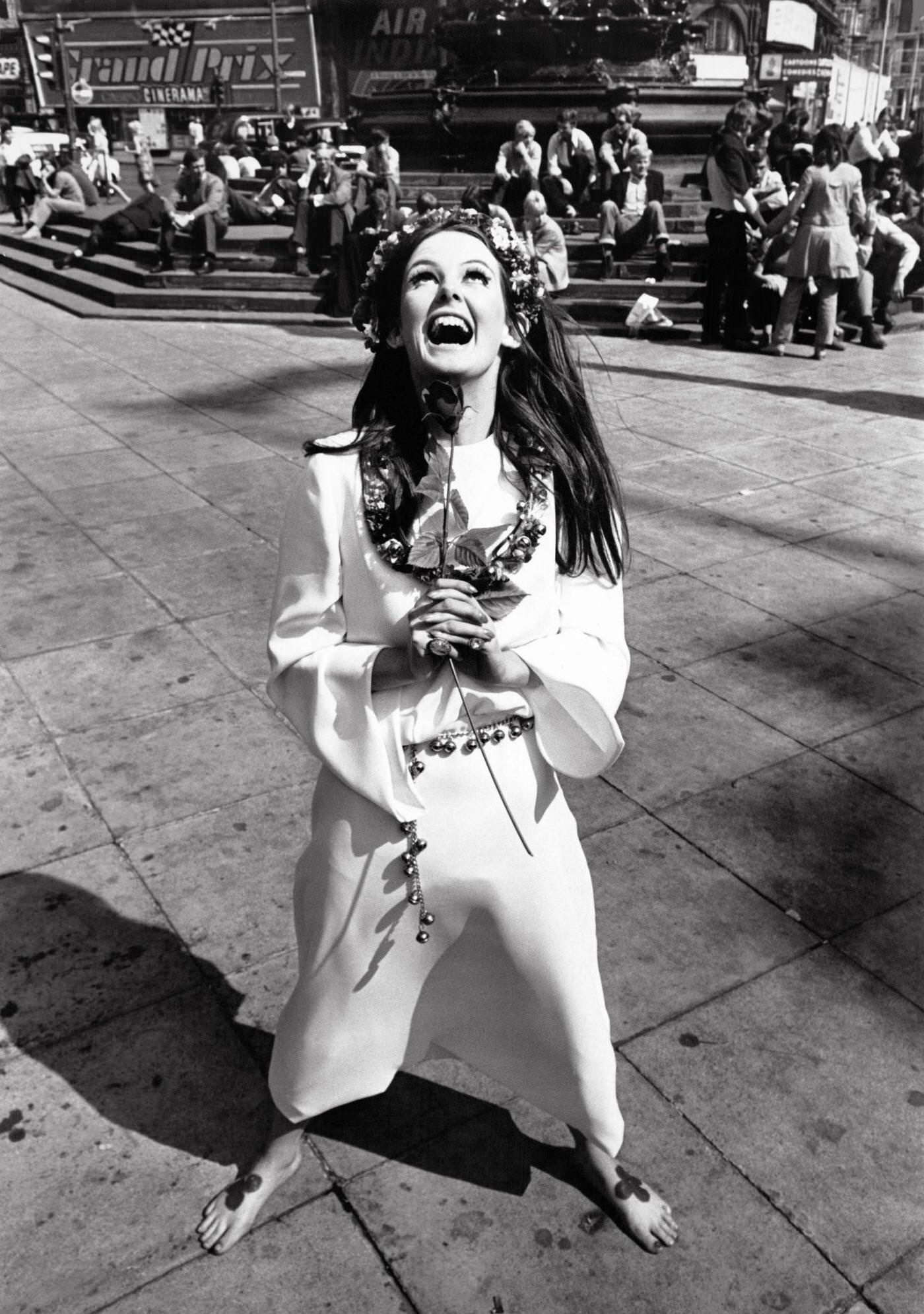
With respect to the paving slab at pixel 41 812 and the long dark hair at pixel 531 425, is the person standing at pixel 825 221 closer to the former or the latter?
the paving slab at pixel 41 812

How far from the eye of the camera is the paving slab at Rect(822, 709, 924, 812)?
167 inches

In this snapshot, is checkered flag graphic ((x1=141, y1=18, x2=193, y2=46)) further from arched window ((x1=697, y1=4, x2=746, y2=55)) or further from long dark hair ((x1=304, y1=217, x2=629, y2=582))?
long dark hair ((x1=304, y1=217, x2=629, y2=582))

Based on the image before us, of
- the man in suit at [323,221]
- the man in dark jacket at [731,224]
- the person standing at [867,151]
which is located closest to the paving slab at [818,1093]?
the man in dark jacket at [731,224]

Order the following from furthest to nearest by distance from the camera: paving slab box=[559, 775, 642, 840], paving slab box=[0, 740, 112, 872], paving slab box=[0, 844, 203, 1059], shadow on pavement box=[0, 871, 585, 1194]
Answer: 1. paving slab box=[559, 775, 642, 840]
2. paving slab box=[0, 740, 112, 872]
3. paving slab box=[0, 844, 203, 1059]
4. shadow on pavement box=[0, 871, 585, 1194]

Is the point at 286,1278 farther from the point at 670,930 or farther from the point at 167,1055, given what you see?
the point at 670,930

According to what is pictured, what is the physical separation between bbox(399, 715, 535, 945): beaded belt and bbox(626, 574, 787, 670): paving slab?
301 centimetres

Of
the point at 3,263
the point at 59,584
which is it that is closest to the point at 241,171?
the point at 3,263

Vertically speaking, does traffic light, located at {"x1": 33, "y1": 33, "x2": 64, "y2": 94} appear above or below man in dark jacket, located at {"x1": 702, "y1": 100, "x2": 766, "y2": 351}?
above

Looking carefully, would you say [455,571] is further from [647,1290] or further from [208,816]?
[208,816]

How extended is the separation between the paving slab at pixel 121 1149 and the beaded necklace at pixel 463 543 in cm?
147

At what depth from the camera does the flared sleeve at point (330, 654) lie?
2.16 m

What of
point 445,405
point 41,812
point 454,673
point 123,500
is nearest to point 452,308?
point 445,405

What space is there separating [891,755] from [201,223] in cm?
1274

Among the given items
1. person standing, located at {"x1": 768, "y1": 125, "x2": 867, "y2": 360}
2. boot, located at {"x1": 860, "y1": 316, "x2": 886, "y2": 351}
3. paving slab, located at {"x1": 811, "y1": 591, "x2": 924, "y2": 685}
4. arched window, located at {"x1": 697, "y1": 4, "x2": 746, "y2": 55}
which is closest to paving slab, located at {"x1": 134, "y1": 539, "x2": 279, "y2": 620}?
paving slab, located at {"x1": 811, "y1": 591, "x2": 924, "y2": 685}
